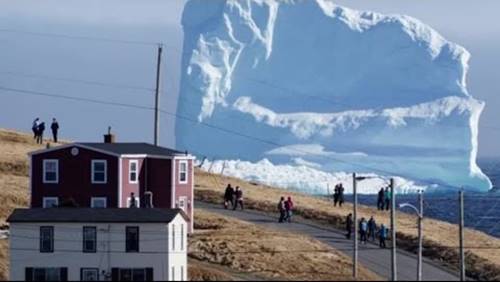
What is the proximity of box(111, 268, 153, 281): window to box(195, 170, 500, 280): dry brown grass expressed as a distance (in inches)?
547

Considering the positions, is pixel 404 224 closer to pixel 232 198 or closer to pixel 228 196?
pixel 232 198

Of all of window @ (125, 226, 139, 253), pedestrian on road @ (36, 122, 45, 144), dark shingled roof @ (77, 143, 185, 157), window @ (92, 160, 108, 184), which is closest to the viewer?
window @ (125, 226, 139, 253)

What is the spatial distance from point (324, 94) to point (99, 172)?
7198 cm

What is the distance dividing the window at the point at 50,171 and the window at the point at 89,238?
839cm

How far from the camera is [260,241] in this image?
68.5 m

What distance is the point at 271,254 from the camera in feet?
218

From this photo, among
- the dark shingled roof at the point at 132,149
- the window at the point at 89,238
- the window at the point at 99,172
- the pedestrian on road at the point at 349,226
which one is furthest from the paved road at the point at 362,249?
the window at the point at 89,238

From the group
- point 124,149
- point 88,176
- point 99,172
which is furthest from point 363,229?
point 88,176

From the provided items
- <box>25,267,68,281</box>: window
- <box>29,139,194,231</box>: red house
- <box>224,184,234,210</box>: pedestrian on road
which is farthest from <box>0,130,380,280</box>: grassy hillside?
<box>224,184,234,210</box>: pedestrian on road

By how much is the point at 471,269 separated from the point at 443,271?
3163mm

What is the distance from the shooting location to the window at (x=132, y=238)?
202 ft

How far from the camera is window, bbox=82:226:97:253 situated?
202 feet

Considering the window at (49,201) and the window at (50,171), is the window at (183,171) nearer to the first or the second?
the window at (50,171)

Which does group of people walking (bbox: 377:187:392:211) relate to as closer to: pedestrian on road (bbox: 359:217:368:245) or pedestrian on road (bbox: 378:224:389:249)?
pedestrian on road (bbox: 359:217:368:245)
